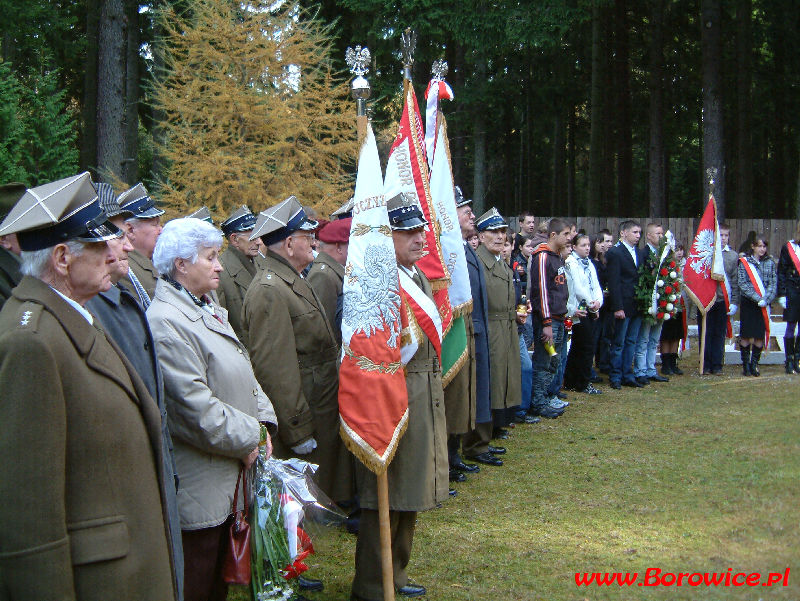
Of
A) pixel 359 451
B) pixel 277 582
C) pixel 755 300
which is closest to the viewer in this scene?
pixel 277 582

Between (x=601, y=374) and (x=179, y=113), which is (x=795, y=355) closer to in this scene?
(x=601, y=374)

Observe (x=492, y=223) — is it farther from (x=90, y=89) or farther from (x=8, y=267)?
(x=90, y=89)

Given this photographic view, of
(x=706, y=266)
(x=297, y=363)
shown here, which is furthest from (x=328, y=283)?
(x=706, y=266)

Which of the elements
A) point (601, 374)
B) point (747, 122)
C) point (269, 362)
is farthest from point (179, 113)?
point (747, 122)

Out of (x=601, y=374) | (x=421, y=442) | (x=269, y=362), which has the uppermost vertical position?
(x=269, y=362)

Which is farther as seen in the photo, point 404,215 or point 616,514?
point 616,514

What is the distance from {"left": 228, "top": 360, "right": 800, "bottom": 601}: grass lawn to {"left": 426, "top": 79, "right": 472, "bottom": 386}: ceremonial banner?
1.42 metres

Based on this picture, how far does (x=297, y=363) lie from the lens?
4.82 metres

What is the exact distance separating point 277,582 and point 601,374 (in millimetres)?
10299

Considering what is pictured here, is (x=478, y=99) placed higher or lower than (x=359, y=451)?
higher

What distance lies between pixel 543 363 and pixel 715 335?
4683 millimetres

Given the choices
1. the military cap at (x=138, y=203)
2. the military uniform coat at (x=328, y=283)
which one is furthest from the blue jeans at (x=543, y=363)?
the military cap at (x=138, y=203)

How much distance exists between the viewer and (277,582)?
3844 millimetres

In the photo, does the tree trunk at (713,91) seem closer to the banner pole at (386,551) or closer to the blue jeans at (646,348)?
the blue jeans at (646,348)
